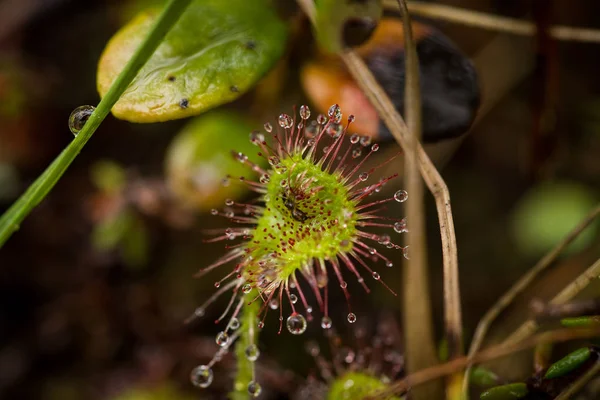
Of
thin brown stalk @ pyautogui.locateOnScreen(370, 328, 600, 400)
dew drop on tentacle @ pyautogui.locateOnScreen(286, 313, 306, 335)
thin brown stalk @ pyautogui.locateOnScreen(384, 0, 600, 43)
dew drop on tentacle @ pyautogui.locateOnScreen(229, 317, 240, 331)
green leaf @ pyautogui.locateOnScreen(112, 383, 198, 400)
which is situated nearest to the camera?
thin brown stalk @ pyautogui.locateOnScreen(370, 328, 600, 400)

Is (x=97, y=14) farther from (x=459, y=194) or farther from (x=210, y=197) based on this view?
(x=459, y=194)

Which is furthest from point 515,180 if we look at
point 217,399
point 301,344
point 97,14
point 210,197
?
point 97,14

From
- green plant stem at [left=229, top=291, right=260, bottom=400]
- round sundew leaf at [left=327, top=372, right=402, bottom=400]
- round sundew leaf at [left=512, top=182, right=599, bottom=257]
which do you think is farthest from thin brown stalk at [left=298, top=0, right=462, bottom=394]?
round sundew leaf at [left=512, top=182, right=599, bottom=257]

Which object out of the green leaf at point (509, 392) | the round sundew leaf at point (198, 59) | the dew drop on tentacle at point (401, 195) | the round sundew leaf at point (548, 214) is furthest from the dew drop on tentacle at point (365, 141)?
the round sundew leaf at point (548, 214)

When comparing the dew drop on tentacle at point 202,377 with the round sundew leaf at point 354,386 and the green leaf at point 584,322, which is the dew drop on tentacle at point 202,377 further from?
the green leaf at point 584,322

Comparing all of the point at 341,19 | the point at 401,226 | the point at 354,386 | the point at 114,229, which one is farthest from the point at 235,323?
the point at 114,229

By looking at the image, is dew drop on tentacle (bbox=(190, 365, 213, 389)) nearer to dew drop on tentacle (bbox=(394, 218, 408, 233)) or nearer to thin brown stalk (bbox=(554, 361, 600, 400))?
dew drop on tentacle (bbox=(394, 218, 408, 233))
